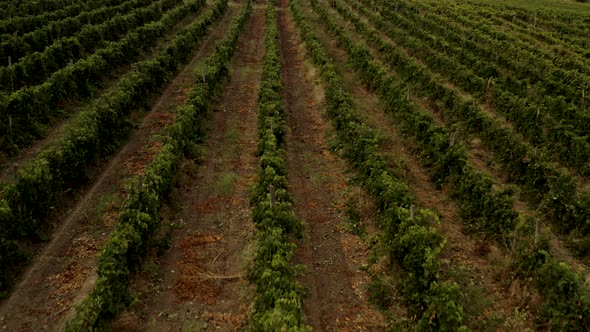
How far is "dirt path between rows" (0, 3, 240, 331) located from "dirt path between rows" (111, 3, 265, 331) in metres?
1.64

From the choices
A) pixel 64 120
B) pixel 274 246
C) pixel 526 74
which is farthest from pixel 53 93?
pixel 526 74

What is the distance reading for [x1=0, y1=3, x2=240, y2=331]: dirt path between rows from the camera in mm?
11820

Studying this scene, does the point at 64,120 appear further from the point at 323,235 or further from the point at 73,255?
the point at 323,235

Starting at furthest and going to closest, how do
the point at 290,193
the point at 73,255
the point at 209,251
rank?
the point at 290,193 < the point at 209,251 < the point at 73,255

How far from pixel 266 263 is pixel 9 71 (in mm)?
17977

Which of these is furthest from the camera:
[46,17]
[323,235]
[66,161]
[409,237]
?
[46,17]

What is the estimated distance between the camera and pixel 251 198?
16.1m

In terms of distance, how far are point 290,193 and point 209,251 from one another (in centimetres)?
411

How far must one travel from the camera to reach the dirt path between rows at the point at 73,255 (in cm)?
1182

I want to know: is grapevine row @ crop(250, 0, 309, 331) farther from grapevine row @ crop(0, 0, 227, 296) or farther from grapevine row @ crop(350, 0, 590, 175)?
grapevine row @ crop(350, 0, 590, 175)

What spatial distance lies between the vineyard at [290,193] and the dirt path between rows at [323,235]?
0.23 feet

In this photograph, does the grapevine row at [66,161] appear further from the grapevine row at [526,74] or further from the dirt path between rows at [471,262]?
the grapevine row at [526,74]

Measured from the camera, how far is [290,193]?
17.5 meters

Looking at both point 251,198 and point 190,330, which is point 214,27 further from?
point 190,330
